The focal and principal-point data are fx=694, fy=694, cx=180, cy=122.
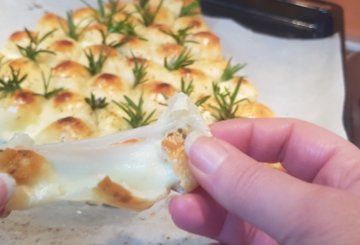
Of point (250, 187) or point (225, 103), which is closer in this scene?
point (250, 187)

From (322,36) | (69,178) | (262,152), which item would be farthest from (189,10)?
(69,178)

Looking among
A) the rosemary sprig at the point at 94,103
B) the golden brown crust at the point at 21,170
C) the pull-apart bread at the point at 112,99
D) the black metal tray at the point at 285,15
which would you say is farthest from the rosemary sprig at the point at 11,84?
the black metal tray at the point at 285,15

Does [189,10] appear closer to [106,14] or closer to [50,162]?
[106,14]

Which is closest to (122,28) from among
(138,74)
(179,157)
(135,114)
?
(138,74)

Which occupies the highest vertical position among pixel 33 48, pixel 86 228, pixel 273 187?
pixel 273 187

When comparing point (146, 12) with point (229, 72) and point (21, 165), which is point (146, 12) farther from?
point (21, 165)

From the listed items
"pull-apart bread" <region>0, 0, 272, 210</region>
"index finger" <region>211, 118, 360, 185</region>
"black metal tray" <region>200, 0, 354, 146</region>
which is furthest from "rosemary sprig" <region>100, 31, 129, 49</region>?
"index finger" <region>211, 118, 360, 185</region>

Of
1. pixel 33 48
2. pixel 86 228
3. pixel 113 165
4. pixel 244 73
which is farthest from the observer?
pixel 244 73
